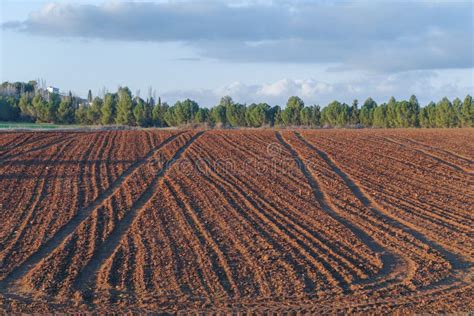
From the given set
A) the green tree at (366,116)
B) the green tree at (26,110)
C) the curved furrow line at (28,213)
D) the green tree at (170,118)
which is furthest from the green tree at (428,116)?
the curved furrow line at (28,213)

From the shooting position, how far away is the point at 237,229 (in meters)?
16.9

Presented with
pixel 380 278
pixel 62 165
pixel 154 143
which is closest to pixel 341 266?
pixel 380 278

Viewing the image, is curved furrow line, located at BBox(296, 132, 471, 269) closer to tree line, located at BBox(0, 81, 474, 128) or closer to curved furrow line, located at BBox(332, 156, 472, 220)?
curved furrow line, located at BBox(332, 156, 472, 220)

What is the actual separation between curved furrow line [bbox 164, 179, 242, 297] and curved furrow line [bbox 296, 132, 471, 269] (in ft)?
16.3

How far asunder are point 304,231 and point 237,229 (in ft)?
5.63

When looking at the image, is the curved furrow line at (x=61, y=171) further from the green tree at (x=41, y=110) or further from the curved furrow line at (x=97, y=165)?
the green tree at (x=41, y=110)

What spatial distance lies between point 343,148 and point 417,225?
13828 mm

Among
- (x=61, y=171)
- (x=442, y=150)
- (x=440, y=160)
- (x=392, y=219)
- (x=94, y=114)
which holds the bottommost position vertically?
(x=392, y=219)

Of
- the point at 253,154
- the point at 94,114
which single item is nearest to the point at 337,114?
the point at 94,114

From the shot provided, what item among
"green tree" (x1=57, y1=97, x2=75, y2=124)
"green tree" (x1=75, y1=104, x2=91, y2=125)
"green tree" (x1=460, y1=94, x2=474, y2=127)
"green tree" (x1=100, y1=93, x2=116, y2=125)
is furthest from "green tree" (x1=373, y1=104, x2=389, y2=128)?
"green tree" (x1=57, y1=97, x2=75, y2=124)

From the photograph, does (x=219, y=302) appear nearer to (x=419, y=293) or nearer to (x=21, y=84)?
(x=419, y=293)

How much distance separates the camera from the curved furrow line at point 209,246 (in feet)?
41.4

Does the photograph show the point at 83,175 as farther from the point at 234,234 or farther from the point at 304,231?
the point at 304,231

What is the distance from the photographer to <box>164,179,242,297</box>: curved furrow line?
12621mm
